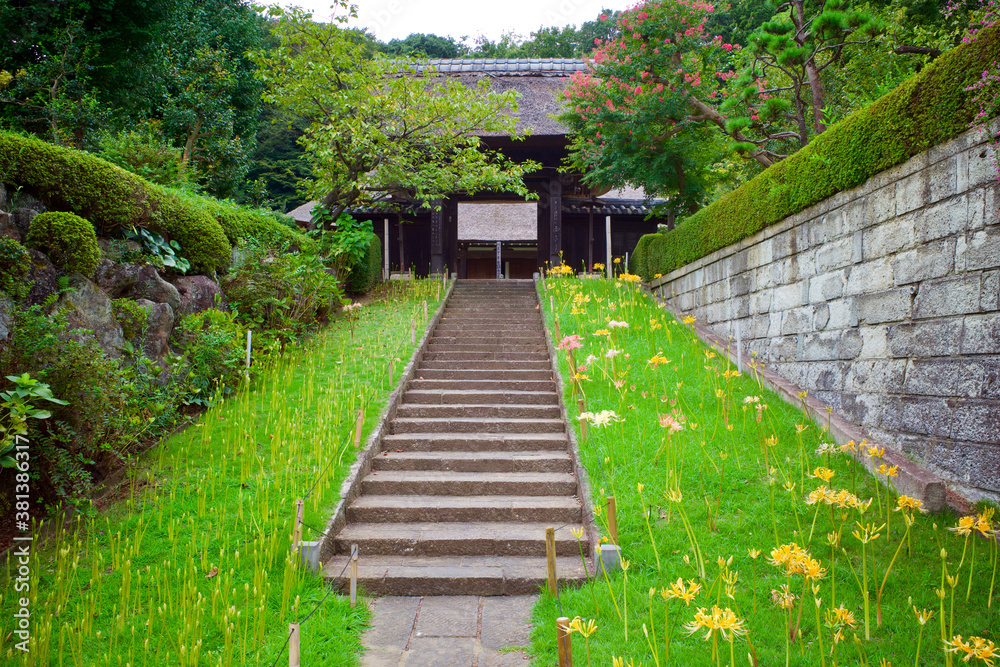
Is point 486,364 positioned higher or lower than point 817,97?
lower

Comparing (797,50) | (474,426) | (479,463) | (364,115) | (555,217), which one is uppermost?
(364,115)

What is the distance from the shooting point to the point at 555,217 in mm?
15562

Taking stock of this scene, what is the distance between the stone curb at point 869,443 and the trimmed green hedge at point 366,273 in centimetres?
809

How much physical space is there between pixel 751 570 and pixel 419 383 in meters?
5.06

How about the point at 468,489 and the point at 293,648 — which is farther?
the point at 468,489

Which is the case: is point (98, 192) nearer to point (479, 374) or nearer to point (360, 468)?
point (360, 468)

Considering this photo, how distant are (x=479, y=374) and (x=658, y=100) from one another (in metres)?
5.46

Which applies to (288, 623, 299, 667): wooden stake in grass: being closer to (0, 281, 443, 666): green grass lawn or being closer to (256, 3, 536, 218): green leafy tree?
(0, 281, 443, 666): green grass lawn

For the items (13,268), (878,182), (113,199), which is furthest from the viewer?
(113,199)

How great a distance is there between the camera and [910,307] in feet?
13.7

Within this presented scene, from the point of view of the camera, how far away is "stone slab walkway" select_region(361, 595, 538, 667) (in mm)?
3076

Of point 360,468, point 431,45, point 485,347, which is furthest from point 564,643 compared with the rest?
point 431,45

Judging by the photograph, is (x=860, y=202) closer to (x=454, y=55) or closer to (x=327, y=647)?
(x=327, y=647)

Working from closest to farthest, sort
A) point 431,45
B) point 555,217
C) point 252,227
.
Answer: point 252,227
point 555,217
point 431,45
